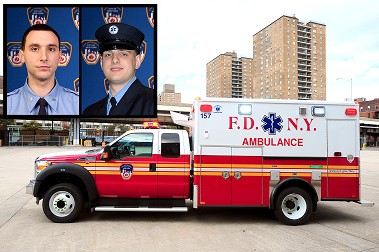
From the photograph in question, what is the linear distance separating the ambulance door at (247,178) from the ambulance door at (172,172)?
0.99m

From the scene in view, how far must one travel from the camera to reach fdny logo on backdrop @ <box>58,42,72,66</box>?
1708 centimetres

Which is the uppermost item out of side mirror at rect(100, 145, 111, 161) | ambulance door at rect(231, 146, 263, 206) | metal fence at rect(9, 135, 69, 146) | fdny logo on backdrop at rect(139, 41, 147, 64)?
fdny logo on backdrop at rect(139, 41, 147, 64)

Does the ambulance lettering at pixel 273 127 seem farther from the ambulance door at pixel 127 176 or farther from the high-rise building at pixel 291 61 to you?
the high-rise building at pixel 291 61

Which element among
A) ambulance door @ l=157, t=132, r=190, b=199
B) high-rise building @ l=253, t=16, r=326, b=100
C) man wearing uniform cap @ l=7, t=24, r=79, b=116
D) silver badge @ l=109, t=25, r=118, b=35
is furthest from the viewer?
high-rise building @ l=253, t=16, r=326, b=100

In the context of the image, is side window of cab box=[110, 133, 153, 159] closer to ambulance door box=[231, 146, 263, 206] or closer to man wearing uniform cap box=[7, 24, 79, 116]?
ambulance door box=[231, 146, 263, 206]

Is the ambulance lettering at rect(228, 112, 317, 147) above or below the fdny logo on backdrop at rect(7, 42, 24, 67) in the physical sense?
below

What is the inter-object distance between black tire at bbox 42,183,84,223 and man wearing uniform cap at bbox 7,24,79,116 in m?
9.86

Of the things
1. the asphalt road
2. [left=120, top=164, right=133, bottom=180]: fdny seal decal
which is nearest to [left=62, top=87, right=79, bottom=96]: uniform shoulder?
the asphalt road

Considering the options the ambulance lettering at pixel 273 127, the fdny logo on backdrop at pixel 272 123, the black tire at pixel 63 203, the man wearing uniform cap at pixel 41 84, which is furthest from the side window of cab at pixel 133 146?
the man wearing uniform cap at pixel 41 84

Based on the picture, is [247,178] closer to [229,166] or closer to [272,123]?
[229,166]

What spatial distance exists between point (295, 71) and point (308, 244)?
154017 millimetres

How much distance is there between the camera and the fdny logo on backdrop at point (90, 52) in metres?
17.0

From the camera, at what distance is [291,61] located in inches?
5960

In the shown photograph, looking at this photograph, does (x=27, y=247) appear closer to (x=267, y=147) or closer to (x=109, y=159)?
(x=109, y=159)
